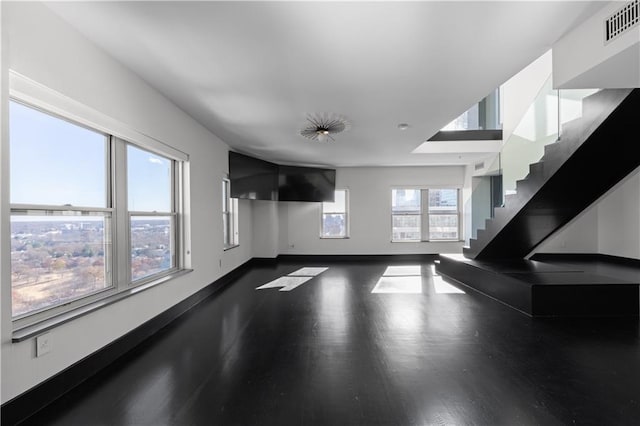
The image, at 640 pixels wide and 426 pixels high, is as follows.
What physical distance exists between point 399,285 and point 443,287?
2.52 feet

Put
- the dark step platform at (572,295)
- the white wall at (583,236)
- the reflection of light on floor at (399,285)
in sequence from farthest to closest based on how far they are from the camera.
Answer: the white wall at (583,236), the reflection of light on floor at (399,285), the dark step platform at (572,295)

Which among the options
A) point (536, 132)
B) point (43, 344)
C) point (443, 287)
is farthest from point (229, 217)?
point (536, 132)

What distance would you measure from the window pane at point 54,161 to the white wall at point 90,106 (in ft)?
0.74

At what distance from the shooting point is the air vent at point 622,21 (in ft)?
5.84

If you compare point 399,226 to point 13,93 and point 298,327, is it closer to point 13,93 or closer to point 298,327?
point 298,327

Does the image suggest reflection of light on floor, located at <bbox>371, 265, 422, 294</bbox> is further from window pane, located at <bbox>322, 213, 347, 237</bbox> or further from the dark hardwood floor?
window pane, located at <bbox>322, 213, 347, 237</bbox>

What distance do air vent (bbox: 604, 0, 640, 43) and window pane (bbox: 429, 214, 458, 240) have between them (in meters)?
6.81

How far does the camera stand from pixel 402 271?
670cm

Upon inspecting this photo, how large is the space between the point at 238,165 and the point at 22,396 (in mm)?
4689

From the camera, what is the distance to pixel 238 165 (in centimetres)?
601

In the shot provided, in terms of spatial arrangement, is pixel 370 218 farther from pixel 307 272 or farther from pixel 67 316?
pixel 67 316

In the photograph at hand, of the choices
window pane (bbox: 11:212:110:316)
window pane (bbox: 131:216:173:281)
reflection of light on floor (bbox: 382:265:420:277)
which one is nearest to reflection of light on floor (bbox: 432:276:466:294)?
reflection of light on floor (bbox: 382:265:420:277)

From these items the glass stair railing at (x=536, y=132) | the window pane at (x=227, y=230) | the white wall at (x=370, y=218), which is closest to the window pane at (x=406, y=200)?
the white wall at (x=370, y=218)

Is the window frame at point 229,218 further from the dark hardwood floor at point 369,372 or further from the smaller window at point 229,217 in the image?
the dark hardwood floor at point 369,372
